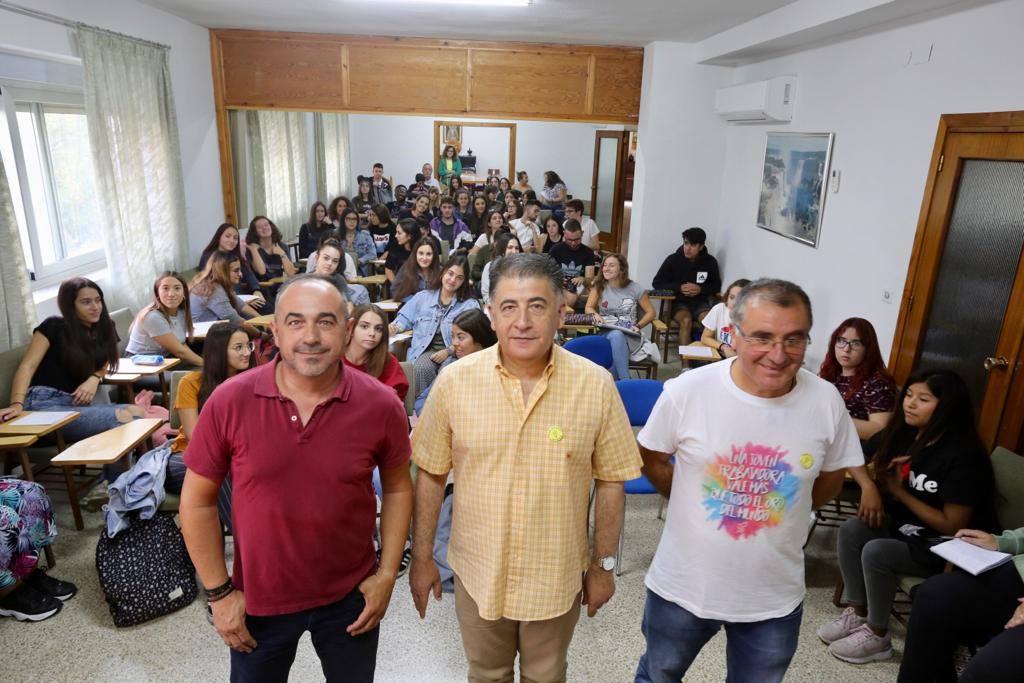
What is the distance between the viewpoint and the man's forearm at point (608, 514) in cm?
170

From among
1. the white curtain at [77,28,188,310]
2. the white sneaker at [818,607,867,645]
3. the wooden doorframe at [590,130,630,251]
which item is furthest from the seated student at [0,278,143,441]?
the wooden doorframe at [590,130,630,251]

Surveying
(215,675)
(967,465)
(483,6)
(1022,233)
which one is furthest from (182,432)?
(1022,233)

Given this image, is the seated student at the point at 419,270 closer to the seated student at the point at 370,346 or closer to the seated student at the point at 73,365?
the seated student at the point at 370,346

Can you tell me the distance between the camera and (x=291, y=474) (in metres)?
1.52

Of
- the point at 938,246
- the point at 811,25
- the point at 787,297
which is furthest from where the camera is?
the point at 811,25

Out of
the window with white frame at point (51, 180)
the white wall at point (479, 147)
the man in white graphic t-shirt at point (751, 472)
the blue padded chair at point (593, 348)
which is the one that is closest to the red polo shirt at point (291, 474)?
the man in white graphic t-shirt at point (751, 472)

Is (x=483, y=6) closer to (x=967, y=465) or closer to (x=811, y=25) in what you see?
(x=811, y=25)

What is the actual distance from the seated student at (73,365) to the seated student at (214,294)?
117 cm

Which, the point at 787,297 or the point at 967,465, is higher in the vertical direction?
the point at 787,297

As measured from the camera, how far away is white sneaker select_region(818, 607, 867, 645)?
2.74 m

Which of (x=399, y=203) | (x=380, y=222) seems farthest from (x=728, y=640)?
(x=399, y=203)

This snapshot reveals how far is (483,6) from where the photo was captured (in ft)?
16.1

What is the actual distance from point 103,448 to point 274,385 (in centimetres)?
197

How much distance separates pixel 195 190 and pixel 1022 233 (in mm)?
6462
